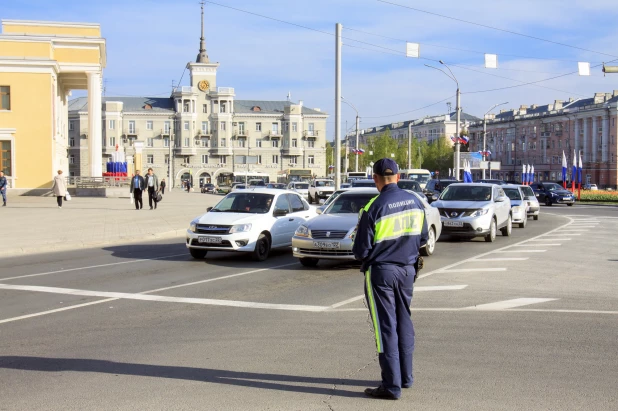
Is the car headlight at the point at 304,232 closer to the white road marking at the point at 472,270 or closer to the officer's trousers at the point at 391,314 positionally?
the white road marking at the point at 472,270

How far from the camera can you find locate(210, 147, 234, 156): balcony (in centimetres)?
11744

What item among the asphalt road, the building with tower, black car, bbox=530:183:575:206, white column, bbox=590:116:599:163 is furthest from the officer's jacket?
white column, bbox=590:116:599:163

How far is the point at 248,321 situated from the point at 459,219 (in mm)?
12623

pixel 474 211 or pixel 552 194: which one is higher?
pixel 474 211

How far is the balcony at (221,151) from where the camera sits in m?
117

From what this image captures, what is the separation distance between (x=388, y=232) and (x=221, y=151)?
113031 millimetres

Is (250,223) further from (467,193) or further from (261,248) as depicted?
(467,193)

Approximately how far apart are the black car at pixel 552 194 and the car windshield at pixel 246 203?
128ft

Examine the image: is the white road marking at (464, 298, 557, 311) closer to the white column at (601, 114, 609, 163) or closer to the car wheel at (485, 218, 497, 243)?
the car wheel at (485, 218, 497, 243)

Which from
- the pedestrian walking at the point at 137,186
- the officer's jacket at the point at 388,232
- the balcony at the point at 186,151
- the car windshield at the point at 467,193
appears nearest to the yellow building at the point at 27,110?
the pedestrian walking at the point at 137,186

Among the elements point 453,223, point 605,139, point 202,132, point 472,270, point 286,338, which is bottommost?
point 472,270

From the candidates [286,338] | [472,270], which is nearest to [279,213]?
→ [472,270]

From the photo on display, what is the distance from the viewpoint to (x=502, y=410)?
5.43 m

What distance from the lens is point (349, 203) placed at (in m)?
15.7
